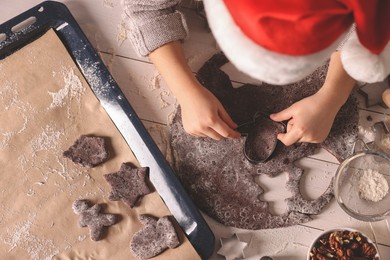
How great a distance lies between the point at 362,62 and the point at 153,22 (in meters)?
0.39

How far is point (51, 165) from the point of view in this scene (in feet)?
2.75

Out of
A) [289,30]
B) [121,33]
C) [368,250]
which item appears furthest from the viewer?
[121,33]

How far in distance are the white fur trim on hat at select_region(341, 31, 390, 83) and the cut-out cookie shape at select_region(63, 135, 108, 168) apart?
43cm

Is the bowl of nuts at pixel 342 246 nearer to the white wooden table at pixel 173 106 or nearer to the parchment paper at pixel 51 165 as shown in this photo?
the white wooden table at pixel 173 106

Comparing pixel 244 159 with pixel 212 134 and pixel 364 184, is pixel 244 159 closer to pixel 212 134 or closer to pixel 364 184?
pixel 212 134

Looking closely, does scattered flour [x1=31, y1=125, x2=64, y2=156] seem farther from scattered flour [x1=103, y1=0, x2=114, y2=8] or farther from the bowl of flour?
the bowl of flour

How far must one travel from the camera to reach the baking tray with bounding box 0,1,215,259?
0.82 metres

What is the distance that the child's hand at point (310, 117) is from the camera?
798 millimetres

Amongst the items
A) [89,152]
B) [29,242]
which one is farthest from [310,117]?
[29,242]

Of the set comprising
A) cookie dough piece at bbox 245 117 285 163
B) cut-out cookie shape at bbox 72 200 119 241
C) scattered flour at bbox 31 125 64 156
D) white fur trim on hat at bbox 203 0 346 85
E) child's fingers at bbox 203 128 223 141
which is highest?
white fur trim on hat at bbox 203 0 346 85

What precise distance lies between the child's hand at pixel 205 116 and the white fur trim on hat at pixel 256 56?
0.92 ft

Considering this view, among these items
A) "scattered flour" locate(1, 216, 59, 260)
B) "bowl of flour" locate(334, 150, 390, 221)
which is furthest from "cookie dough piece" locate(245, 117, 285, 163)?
"scattered flour" locate(1, 216, 59, 260)

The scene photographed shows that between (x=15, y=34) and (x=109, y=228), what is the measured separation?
14.6 inches

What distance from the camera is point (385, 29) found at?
52cm
